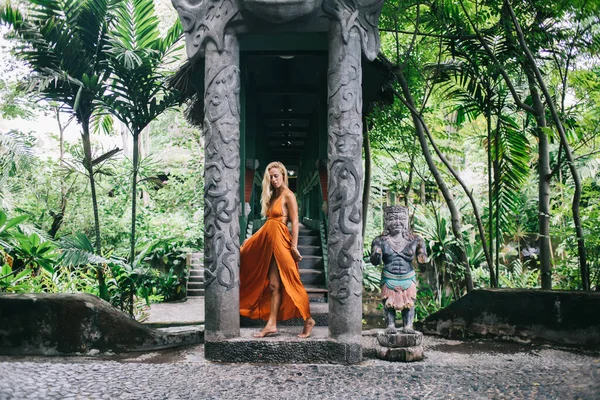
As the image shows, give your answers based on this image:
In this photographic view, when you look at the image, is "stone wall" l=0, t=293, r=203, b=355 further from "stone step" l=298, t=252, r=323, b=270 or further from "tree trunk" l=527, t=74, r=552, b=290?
"tree trunk" l=527, t=74, r=552, b=290

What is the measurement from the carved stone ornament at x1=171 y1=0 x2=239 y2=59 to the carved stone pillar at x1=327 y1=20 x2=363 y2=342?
1.11 m

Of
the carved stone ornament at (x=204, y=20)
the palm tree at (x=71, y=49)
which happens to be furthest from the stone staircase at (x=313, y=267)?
the carved stone ornament at (x=204, y=20)

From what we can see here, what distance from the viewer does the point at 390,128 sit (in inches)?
305

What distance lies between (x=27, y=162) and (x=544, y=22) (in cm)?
897

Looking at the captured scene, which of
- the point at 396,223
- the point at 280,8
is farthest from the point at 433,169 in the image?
the point at 280,8

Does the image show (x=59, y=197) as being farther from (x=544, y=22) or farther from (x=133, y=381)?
(x=544, y=22)

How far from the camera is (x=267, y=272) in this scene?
16.2ft

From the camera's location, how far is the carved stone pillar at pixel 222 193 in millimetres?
4648

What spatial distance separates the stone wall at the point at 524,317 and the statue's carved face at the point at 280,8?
3717 mm

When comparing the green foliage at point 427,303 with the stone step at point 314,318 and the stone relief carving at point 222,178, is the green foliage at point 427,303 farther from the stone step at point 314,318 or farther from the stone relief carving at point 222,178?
the stone relief carving at point 222,178

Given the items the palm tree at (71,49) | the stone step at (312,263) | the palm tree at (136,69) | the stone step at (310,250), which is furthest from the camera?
the stone step at (310,250)

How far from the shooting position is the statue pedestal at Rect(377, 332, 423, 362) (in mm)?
4484

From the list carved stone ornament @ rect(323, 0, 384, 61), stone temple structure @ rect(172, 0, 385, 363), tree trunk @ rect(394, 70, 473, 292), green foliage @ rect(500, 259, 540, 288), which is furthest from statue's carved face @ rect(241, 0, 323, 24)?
green foliage @ rect(500, 259, 540, 288)

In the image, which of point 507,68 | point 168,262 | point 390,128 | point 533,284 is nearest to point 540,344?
point 507,68
